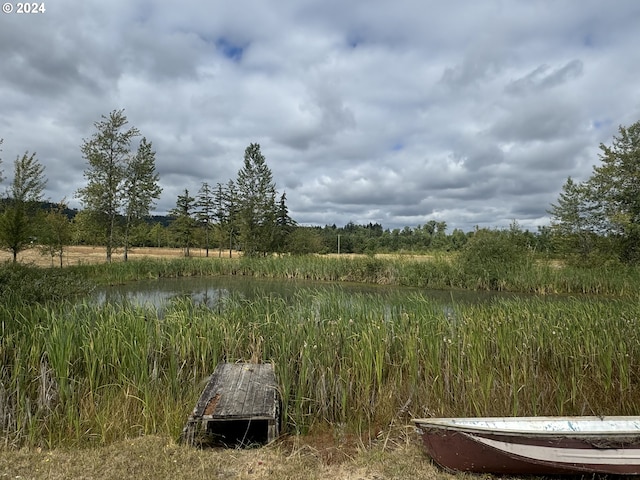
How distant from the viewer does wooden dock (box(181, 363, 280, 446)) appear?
10.3 feet

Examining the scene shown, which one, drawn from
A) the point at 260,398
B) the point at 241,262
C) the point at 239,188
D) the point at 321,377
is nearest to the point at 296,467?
the point at 260,398

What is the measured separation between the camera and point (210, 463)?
2.91 m

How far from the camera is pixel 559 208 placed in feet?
67.6

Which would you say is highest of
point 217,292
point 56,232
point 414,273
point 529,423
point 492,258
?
point 56,232

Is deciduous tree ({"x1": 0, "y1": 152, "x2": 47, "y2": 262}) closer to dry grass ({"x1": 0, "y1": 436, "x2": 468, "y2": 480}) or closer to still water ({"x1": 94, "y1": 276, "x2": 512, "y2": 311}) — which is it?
still water ({"x1": 94, "y1": 276, "x2": 512, "y2": 311})

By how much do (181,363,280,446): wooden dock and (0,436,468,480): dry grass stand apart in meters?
0.20

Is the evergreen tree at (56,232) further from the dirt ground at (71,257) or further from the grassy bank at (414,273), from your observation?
the grassy bank at (414,273)

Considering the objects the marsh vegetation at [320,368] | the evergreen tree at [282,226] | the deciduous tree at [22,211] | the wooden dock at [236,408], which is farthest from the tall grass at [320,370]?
the evergreen tree at [282,226]

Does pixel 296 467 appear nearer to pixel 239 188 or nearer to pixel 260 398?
pixel 260 398

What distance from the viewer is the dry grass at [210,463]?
2764 millimetres

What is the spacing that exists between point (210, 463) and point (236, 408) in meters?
0.44

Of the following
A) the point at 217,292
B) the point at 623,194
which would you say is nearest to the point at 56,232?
the point at 217,292

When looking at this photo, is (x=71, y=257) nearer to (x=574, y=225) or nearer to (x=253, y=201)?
(x=253, y=201)

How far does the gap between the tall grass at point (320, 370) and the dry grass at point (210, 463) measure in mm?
308
